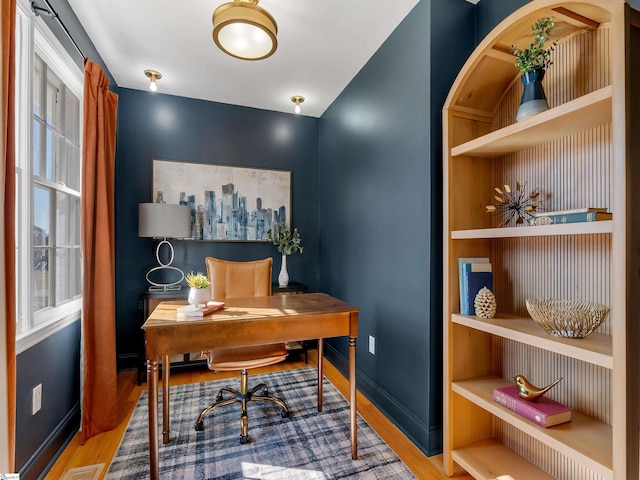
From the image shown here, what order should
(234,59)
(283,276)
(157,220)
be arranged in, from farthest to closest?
1. (283,276)
2. (157,220)
3. (234,59)

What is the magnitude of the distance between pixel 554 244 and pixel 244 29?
1798 mm

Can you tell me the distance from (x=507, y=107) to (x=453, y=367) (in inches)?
55.7

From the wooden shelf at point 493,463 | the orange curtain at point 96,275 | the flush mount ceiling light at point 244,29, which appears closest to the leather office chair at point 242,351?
the orange curtain at point 96,275

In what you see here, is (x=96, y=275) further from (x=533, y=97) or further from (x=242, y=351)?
(x=533, y=97)

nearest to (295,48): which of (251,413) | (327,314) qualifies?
(327,314)

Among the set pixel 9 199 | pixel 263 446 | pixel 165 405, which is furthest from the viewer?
pixel 165 405

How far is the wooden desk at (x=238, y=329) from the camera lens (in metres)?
1.46

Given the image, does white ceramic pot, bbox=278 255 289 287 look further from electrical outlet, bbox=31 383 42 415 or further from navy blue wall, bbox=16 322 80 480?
electrical outlet, bbox=31 383 42 415

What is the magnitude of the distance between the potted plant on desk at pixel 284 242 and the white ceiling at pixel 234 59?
4.36ft

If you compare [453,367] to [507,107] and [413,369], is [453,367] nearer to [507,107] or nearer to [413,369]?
[413,369]

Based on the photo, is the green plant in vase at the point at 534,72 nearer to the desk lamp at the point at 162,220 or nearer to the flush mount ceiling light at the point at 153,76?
the desk lamp at the point at 162,220

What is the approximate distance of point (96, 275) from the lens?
2037 mm

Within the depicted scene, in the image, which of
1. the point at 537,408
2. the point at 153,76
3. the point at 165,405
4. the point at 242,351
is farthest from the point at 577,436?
the point at 153,76

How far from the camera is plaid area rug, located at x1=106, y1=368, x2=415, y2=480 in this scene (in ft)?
5.35
